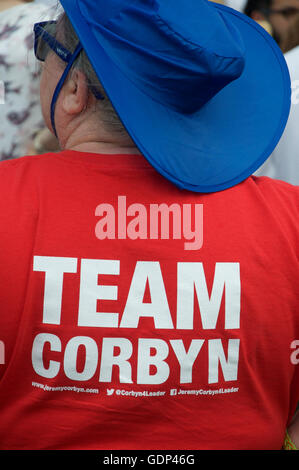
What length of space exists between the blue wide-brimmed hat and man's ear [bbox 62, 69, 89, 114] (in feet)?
0.34

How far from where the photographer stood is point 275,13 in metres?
2.94

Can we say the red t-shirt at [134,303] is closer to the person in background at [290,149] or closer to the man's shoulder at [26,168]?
the man's shoulder at [26,168]

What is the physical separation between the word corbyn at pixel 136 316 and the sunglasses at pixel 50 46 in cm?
41

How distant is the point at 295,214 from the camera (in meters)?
1.27

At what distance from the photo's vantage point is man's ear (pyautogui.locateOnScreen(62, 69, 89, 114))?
130 cm

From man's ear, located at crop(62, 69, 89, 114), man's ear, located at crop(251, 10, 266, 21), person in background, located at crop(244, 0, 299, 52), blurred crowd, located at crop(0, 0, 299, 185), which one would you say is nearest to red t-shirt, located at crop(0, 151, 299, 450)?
man's ear, located at crop(62, 69, 89, 114)

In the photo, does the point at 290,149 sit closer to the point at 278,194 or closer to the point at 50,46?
the point at 278,194

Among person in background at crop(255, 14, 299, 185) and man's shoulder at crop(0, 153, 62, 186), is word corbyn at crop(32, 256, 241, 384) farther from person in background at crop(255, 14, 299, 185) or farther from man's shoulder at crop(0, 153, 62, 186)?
person in background at crop(255, 14, 299, 185)

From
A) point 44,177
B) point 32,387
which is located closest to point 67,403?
point 32,387

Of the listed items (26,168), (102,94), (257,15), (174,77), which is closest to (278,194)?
(174,77)

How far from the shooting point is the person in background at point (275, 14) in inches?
113

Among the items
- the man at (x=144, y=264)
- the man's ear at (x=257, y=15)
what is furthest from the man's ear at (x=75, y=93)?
the man's ear at (x=257, y=15)
